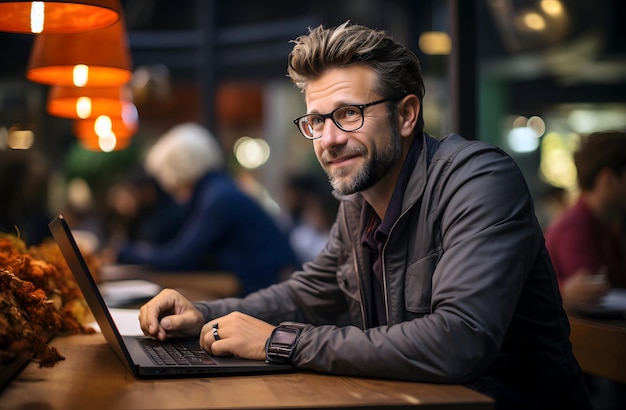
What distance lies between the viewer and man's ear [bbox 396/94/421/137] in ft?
7.01

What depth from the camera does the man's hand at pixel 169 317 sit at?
6.65 ft

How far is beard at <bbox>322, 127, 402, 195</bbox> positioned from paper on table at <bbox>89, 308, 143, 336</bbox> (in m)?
0.66

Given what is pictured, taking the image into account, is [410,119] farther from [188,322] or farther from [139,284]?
[139,284]

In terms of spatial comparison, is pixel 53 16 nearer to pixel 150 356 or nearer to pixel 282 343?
pixel 150 356

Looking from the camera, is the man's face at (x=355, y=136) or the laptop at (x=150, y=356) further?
the man's face at (x=355, y=136)

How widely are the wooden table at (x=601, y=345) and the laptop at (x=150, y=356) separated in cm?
122

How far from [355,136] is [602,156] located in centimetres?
211

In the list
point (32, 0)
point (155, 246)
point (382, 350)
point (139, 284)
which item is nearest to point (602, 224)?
point (139, 284)

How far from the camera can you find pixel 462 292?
1671mm

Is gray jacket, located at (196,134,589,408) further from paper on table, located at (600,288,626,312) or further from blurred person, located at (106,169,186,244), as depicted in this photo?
blurred person, located at (106,169,186,244)

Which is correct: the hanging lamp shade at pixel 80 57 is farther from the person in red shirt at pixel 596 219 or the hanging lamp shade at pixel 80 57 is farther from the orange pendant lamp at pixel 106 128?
the person in red shirt at pixel 596 219

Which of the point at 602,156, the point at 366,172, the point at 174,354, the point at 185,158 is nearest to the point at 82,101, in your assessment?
the point at 185,158

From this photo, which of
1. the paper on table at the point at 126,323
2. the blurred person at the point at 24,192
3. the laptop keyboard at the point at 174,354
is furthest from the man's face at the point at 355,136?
the blurred person at the point at 24,192

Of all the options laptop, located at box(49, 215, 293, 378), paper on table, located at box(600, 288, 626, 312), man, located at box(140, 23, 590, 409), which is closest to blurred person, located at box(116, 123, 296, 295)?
paper on table, located at box(600, 288, 626, 312)
